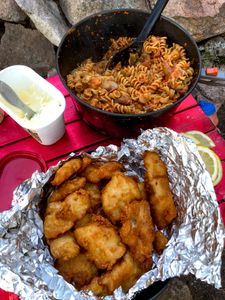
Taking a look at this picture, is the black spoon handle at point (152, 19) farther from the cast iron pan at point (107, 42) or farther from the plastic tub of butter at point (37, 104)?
the plastic tub of butter at point (37, 104)

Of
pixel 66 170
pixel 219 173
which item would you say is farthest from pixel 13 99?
pixel 219 173

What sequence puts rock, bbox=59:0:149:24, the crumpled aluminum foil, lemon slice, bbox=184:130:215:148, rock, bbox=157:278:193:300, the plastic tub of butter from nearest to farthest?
the crumpled aluminum foil, the plastic tub of butter, lemon slice, bbox=184:130:215:148, rock, bbox=157:278:193:300, rock, bbox=59:0:149:24

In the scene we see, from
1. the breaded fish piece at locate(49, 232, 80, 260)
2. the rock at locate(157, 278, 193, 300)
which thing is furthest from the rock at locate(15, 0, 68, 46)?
the rock at locate(157, 278, 193, 300)

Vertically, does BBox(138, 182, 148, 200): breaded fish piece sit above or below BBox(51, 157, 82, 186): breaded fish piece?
below

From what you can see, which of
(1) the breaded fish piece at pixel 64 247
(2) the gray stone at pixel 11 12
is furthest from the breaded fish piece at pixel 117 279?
(2) the gray stone at pixel 11 12

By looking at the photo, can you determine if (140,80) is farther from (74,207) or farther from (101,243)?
(101,243)

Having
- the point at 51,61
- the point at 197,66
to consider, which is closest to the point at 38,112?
the point at 197,66

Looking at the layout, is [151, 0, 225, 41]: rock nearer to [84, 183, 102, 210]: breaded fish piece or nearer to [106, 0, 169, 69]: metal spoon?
[106, 0, 169, 69]: metal spoon
